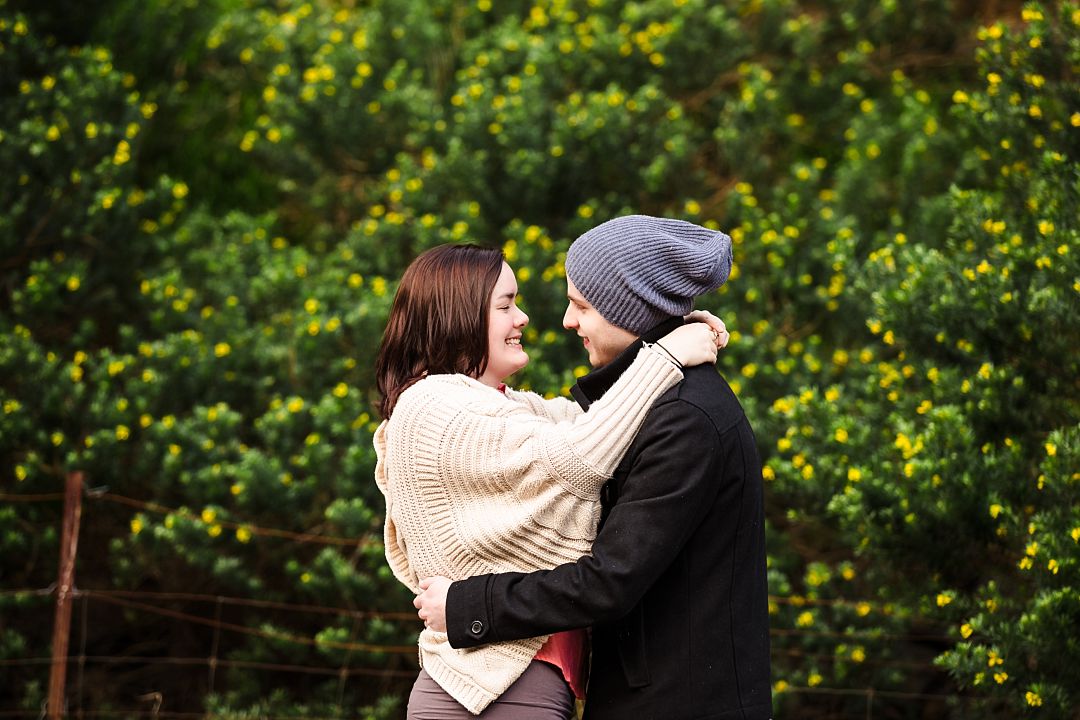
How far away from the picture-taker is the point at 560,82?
6.36 metres

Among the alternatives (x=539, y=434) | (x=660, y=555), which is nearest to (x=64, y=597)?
(x=539, y=434)

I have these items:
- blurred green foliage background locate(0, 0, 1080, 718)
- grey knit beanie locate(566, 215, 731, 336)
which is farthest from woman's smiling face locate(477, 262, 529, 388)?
blurred green foliage background locate(0, 0, 1080, 718)

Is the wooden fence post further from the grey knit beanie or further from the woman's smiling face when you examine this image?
the grey knit beanie

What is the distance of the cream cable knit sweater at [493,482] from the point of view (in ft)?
7.66

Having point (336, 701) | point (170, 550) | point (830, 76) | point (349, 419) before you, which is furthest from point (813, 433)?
point (830, 76)

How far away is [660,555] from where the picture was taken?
7.37ft

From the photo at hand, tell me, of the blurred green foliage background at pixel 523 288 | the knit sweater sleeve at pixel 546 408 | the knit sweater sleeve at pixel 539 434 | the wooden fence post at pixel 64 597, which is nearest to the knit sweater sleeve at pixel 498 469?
the knit sweater sleeve at pixel 539 434

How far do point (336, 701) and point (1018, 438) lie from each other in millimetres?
2931

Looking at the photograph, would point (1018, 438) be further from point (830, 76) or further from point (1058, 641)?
point (830, 76)

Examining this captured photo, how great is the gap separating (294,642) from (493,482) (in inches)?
109

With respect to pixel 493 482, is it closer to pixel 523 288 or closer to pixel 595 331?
pixel 595 331

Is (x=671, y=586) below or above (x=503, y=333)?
below

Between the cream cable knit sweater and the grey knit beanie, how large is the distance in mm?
127

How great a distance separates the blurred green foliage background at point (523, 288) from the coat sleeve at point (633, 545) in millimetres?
1728
